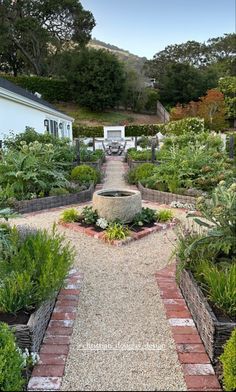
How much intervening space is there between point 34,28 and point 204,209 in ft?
129

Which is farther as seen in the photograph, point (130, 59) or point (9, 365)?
point (130, 59)

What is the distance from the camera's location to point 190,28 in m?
10.0

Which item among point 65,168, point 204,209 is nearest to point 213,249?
point 204,209

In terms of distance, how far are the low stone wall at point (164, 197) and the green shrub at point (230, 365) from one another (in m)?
5.02

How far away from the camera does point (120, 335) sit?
2.74 meters

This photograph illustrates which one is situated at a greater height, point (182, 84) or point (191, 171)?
point (182, 84)

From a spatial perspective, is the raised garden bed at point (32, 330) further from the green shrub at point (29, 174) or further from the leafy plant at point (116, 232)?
the green shrub at point (29, 174)

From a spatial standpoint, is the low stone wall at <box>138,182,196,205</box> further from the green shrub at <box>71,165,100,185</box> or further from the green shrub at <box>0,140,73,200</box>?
the green shrub at <box>0,140,73,200</box>

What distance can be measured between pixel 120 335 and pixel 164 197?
5147 mm

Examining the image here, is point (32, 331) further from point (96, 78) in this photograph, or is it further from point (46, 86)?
point (46, 86)

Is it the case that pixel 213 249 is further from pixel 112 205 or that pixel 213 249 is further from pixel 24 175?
pixel 24 175

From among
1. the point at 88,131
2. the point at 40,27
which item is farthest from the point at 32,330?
the point at 40,27

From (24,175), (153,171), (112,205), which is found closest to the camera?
(112,205)

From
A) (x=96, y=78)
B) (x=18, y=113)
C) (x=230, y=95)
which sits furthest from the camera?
(x=96, y=78)
